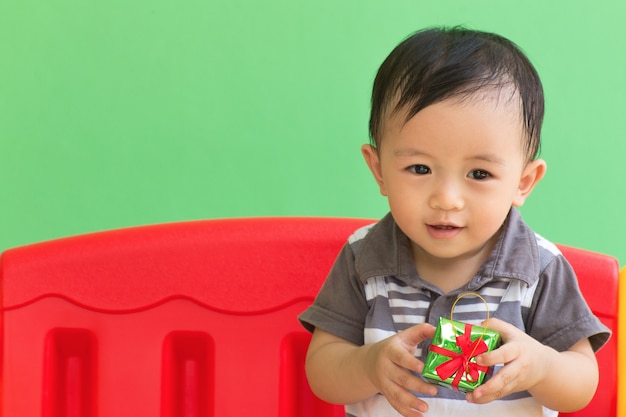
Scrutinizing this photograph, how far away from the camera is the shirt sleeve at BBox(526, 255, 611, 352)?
35.6 inches

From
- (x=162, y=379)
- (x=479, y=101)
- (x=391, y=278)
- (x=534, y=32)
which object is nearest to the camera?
(x=479, y=101)

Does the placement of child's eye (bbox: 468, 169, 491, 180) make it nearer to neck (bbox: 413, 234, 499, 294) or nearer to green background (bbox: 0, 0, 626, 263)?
neck (bbox: 413, 234, 499, 294)

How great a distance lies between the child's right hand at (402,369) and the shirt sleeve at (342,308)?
10 cm

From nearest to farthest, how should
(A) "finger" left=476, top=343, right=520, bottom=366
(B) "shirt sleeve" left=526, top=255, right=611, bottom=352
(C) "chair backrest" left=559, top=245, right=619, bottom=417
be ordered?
(A) "finger" left=476, top=343, right=520, bottom=366, (B) "shirt sleeve" left=526, top=255, right=611, bottom=352, (C) "chair backrest" left=559, top=245, right=619, bottom=417

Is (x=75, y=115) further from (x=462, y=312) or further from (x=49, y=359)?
(x=462, y=312)

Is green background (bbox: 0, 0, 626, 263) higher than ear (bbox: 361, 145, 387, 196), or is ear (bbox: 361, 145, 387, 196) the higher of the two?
green background (bbox: 0, 0, 626, 263)

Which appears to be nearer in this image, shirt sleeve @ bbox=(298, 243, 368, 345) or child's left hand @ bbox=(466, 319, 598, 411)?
child's left hand @ bbox=(466, 319, 598, 411)

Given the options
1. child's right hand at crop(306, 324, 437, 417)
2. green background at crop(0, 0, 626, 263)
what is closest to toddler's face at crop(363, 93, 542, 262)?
child's right hand at crop(306, 324, 437, 417)

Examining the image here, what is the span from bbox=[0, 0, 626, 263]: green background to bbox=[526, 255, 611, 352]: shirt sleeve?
458mm

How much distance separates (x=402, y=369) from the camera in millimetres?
845

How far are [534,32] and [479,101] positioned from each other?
0.53 meters

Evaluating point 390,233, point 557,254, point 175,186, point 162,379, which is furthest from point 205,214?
point 557,254

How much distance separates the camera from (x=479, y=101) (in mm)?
858

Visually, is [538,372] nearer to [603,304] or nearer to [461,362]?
[461,362]
